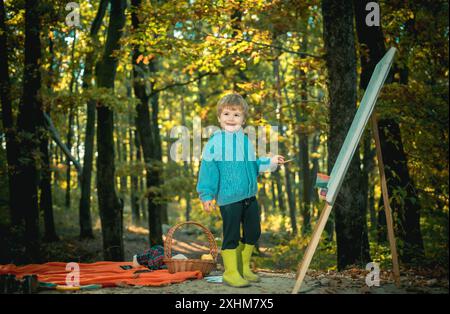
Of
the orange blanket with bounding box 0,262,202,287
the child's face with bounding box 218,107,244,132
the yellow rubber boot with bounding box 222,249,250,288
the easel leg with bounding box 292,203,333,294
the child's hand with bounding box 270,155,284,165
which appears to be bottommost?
the orange blanket with bounding box 0,262,202,287

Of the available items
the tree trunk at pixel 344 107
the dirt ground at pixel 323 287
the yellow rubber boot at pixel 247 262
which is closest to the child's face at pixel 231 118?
the yellow rubber boot at pixel 247 262

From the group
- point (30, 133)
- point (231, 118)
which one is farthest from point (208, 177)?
point (30, 133)

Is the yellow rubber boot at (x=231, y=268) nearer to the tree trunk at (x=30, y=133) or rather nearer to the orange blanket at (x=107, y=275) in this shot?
the orange blanket at (x=107, y=275)

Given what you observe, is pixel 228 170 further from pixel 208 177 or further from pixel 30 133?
pixel 30 133

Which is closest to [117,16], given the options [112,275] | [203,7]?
[203,7]

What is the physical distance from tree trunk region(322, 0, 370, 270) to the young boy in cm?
211

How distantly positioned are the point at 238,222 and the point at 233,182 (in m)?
0.44

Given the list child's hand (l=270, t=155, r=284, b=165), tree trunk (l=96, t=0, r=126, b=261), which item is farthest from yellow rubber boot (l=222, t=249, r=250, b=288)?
tree trunk (l=96, t=0, r=126, b=261)

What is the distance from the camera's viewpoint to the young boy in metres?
5.42

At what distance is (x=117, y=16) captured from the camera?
11.9 m

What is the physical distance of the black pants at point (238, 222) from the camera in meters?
5.42

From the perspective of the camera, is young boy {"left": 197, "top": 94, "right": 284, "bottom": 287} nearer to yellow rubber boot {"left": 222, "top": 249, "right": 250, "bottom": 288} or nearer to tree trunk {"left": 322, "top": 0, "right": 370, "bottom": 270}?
yellow rubber boot {"left": 222, "top": 249, "right": 250, "bottom": 288}

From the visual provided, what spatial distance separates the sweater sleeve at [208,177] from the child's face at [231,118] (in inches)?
10.5
